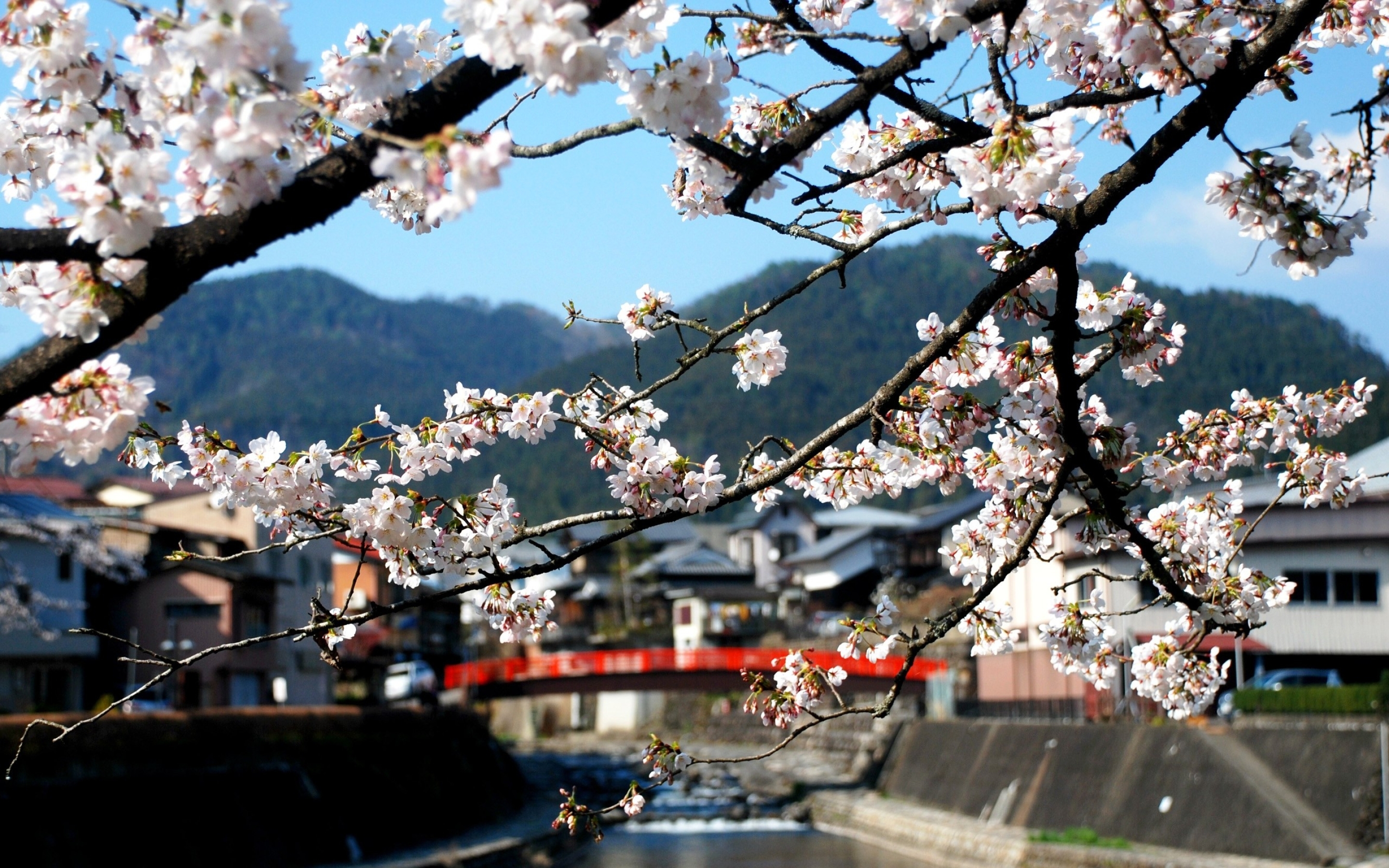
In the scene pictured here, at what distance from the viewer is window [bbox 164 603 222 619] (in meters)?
31.1

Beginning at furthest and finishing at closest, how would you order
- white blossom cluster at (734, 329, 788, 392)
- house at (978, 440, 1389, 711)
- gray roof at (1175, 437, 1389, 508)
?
house at (978, 440, 1389, 711) → gray roof at (1175, 437, 1389, 508) → white blossom cluster at (734, 329, 788, 392)

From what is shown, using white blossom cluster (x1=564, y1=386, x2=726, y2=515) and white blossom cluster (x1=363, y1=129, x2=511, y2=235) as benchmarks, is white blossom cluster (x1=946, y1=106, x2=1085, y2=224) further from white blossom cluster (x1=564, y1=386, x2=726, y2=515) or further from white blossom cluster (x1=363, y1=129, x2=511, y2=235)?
white blossom cluster (x1=363, y1=129, x2=511, y2=235)

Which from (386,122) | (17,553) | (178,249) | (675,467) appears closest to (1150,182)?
(675,467)

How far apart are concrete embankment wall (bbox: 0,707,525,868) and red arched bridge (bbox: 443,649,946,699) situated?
Answer: 6.56 metres

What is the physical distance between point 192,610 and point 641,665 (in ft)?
40.4

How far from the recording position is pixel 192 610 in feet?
103

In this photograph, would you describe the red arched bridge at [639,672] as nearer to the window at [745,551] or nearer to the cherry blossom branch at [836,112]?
the window at [745,551]

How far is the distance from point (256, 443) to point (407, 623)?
52.2m

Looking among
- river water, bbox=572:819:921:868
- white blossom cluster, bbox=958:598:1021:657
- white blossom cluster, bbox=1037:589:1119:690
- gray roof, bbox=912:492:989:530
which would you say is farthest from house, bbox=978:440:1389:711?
white blossom cluster, bbox=958:598:1021:657

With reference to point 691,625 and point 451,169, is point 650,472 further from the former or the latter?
point 691,625

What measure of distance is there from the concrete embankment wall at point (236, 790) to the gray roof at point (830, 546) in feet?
81.5

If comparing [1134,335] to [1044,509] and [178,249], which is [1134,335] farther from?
[178,249]

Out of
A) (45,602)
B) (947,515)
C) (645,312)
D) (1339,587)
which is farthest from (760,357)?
(947,515)

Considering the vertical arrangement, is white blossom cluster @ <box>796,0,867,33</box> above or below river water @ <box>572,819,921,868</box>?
above
